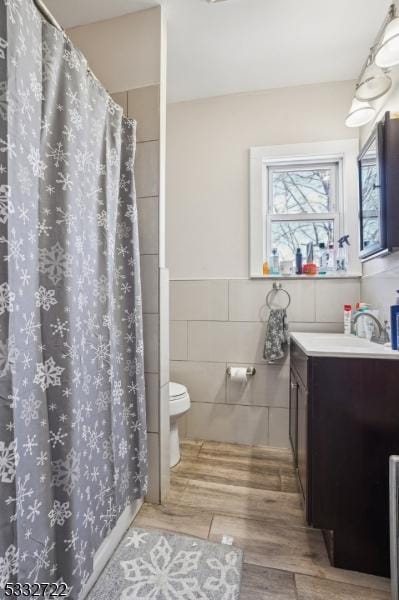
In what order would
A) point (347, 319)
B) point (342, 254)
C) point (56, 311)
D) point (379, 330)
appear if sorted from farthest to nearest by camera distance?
point (342, 254), point (347, 319), point (379, 330), point (56, 311)

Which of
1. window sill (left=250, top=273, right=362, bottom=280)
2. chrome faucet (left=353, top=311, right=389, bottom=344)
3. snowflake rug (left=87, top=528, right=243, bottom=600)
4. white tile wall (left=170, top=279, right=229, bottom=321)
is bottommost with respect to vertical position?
snowflake rug (left=87, top=528, right=243, bottom=600)

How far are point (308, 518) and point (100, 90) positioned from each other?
72.8 inches

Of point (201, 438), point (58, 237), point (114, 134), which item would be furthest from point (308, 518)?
point (114, 134)

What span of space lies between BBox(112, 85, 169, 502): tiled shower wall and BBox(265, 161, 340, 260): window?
1.03 metres

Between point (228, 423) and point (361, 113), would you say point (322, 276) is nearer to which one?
point (361, 113)

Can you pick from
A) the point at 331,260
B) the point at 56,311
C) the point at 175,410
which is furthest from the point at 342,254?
the point at 56,311

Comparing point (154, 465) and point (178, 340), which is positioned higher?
point (178, 340)

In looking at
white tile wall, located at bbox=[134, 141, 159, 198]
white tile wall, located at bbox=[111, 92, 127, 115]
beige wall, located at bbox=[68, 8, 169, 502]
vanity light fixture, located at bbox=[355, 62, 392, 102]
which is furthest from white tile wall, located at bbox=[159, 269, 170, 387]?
vanity light fixture, located at bbox=[355, 62, 392, 102]

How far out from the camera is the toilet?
1.74 meters

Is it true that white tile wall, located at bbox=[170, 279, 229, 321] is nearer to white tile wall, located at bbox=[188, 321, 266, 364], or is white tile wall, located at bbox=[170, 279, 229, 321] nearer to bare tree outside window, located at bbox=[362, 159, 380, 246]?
white tile wall, located at bbox=[188, 321, 266, 364]

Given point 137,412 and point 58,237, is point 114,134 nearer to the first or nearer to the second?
point 58,237

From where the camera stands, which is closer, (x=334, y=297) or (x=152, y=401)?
(x=152, y=401)

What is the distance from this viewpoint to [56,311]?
0.87 metres

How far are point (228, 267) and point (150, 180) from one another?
0.91 m
